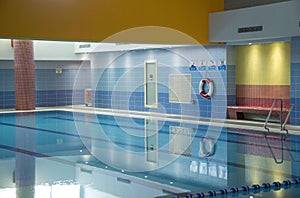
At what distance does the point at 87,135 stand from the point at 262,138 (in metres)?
3.95

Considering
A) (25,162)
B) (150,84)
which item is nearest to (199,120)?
(150,84)

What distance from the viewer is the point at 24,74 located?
18.4 metres

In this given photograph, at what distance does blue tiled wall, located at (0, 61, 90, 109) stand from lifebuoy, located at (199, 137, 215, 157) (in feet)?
→ 34.6

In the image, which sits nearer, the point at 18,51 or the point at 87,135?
the point at 87,135

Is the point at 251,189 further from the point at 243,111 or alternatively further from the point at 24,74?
the point at 24,74

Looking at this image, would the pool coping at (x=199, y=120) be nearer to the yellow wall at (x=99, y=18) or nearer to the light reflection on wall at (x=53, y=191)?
the yellow wall at (x=99, y=18)

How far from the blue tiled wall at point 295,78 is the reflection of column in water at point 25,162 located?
6.31m

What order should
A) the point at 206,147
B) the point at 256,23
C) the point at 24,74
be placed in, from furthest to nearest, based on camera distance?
the point at 24,74, the point at 256,23, the point at 206,147

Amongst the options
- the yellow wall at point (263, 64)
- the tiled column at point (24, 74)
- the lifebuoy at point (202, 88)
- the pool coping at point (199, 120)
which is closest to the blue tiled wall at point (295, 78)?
the pool coping at point (199, 120)

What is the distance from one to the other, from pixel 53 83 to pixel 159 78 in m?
5.51

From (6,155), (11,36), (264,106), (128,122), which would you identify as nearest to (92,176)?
(6,155)

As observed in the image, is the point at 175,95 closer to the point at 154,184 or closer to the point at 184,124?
the point at 184,124

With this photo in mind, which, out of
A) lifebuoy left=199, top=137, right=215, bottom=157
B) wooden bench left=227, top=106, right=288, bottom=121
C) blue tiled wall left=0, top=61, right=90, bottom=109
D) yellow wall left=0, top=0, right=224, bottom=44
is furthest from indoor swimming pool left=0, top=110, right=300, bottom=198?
blue tiled wall left=0, top=61, right=90, bottom=109

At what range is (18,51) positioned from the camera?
60.2ft
